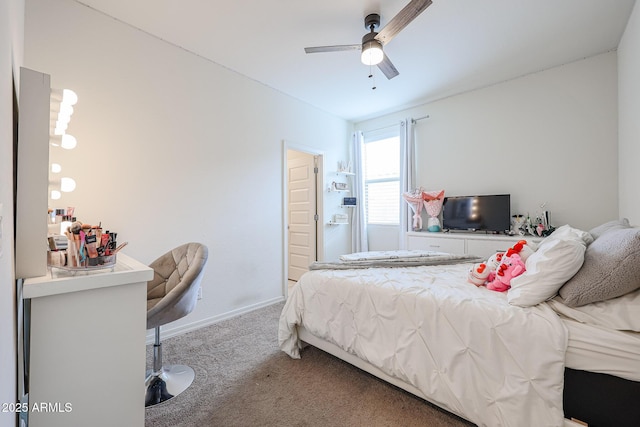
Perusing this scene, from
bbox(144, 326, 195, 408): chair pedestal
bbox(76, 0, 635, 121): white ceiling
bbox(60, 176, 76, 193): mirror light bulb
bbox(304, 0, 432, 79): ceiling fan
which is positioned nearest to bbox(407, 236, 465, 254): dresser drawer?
bbox(76, 0, 635, 121): white ceiling

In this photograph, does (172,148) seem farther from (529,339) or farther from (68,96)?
(529,339)

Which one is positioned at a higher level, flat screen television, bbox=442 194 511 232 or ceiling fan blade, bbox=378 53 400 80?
ceiling fan blade, bbox=378 53 400 80

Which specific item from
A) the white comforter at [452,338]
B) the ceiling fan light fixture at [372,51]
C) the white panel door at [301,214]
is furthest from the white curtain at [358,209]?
the white comforter at [452,338]

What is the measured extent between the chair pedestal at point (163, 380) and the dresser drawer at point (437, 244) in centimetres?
301

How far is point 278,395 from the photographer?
5.65 feet

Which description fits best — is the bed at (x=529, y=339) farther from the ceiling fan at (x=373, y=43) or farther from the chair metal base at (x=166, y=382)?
the ceiling fan at (x=373, y=43)

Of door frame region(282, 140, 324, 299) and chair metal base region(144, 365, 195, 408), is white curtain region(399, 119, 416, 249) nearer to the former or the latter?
door frame region(282, 140, 324, 299)

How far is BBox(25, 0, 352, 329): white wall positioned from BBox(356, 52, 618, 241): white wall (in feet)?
7.53

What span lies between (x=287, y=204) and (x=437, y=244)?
2101 mm

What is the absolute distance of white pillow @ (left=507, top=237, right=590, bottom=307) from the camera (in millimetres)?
1290

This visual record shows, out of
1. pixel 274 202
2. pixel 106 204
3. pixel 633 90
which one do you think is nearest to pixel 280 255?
pixel 274 202

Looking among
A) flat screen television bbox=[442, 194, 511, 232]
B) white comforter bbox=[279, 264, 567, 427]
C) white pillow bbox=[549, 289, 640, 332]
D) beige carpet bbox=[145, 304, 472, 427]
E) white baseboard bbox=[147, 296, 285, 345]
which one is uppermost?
flat screen television bbox=[442, 194, 511, 232]

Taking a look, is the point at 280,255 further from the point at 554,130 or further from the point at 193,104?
the point at 554,130

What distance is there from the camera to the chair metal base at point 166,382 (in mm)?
1683
